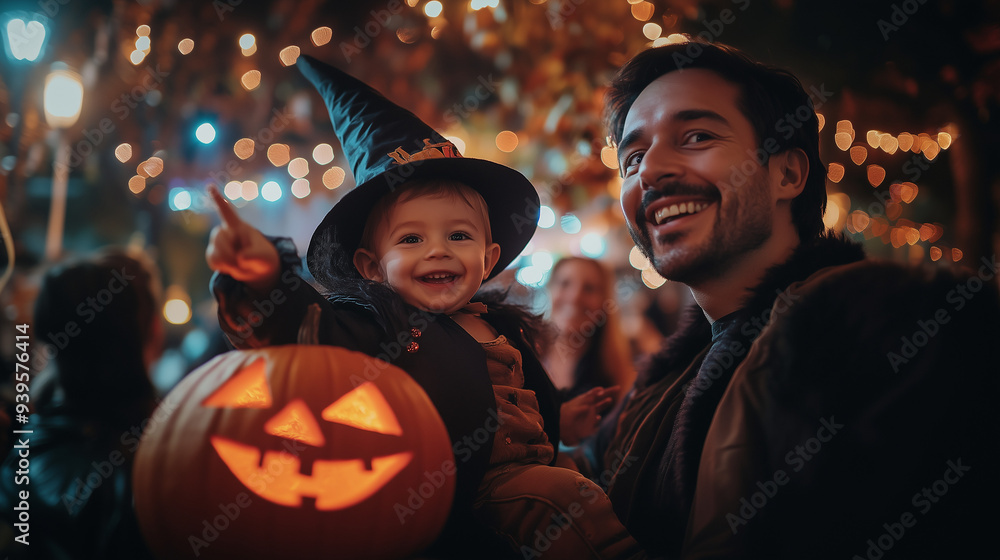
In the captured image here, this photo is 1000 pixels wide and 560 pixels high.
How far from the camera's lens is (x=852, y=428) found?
127cm

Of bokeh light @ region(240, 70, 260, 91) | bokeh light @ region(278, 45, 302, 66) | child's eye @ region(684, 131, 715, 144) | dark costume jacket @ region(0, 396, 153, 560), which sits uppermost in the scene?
bokeh light @ region(278, 45, 302, 66)

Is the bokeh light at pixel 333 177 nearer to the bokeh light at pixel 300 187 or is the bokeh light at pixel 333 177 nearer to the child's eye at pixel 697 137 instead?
the bokeh light at pixel 300 187

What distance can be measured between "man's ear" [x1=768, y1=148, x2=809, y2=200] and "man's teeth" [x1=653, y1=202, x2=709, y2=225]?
0.27 m

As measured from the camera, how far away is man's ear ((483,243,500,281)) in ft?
7.36

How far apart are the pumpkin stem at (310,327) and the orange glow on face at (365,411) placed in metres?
0.19

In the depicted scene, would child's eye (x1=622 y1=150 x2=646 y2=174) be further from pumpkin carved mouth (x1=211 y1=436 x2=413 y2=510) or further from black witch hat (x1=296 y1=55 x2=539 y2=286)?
pumpkin carved mouth (x1=211 y1=436 x2=413 y2=510)

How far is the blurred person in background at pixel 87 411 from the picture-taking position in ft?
6.31

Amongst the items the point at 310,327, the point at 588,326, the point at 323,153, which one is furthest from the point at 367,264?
the point at 323,153

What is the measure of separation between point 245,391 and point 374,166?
859mm

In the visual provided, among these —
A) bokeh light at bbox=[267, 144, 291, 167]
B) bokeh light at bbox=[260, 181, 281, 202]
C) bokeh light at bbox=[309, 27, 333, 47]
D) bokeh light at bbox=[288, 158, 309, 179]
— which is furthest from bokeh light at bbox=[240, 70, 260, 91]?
bokeh light at bbox=[260, 181, 281, 202]

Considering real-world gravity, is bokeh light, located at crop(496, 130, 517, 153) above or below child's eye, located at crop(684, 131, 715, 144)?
above

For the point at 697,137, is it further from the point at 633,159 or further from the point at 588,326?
the point at 588,326

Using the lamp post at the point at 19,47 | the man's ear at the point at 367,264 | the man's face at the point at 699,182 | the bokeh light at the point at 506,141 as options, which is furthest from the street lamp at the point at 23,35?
the man's face at the point at 699,182

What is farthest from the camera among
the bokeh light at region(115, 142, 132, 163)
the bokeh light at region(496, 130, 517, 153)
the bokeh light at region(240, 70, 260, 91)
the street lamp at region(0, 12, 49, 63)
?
the bokeh light at region(496, 130, 517, 153)
